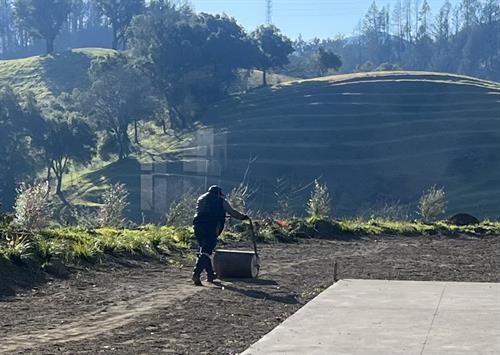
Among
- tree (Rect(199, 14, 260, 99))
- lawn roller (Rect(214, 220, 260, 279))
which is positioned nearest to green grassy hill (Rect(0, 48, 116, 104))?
tree (Rect(199, 14, 260, 99))

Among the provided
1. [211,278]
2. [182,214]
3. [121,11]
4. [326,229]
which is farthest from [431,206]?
[121,11]

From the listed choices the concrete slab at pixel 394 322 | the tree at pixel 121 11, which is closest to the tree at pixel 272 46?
the tree at pixel 121 11

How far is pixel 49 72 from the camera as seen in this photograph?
115 metres

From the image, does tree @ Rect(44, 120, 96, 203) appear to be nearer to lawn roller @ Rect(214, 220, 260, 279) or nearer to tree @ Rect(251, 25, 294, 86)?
tree @ Rect(251, 25, 294, 86)

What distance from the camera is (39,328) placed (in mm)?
9977

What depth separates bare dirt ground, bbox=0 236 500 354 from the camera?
9.36 metres

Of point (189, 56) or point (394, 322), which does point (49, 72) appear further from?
point (394, 322)

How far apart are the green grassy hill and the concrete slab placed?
91.1m

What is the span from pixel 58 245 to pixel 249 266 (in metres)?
2.78

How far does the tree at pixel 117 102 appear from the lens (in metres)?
76.1

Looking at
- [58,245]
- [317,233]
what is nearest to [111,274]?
[58,245]

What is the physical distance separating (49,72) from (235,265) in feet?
340

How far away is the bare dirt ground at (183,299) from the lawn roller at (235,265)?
0.71 ft

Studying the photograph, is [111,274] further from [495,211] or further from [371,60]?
→ [371,60]
